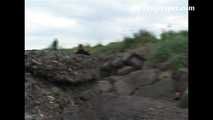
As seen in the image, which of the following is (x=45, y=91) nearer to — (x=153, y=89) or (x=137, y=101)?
(x=137, y=101)

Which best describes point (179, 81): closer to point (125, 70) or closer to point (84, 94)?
point (125, 70)

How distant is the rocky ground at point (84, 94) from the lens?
162 cm

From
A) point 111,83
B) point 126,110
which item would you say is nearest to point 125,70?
point 111,83

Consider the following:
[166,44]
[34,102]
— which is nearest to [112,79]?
[166,44]

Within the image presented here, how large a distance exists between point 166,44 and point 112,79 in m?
0.63

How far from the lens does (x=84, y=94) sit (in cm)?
194

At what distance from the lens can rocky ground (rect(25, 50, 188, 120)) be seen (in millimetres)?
1619

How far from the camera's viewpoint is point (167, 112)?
2.24 meters

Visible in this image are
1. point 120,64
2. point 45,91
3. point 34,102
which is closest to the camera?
point 34,102

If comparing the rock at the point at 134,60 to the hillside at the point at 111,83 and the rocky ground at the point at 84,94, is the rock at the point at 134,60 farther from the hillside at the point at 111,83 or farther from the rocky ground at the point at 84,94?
the rocky ground at the point at 84,94

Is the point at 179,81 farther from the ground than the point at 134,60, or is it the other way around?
the point at 134,60

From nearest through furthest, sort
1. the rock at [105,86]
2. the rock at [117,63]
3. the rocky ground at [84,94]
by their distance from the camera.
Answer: the rocky ground at [84,94] < the rock at [105,86] < the rock at [117,63]

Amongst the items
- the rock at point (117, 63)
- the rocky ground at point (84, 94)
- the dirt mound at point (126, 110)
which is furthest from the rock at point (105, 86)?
the rock at point (117, 63)

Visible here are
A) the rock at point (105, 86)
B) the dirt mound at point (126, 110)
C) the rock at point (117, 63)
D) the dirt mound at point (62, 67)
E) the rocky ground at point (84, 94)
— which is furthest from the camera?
the rock at point (117, 63)
